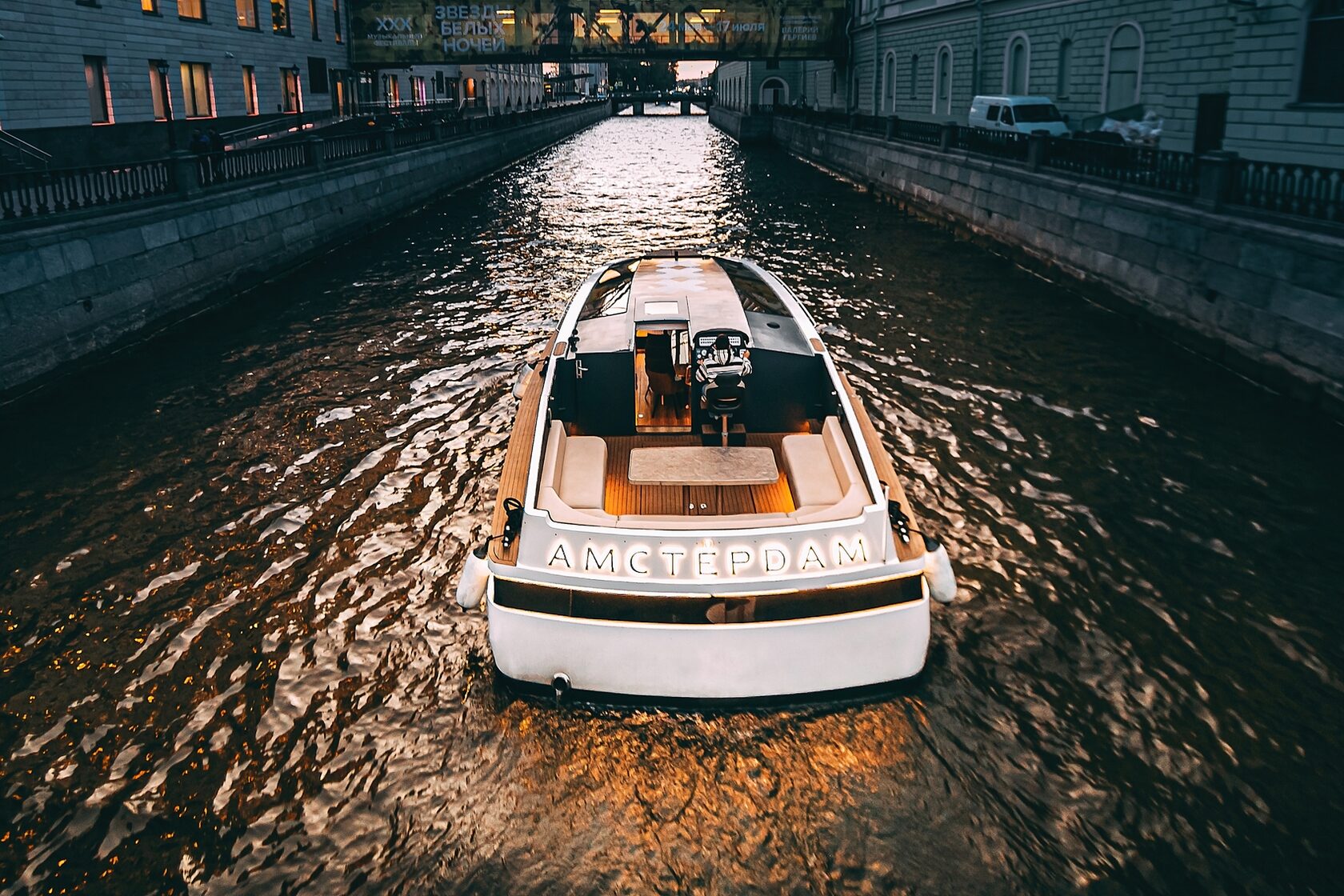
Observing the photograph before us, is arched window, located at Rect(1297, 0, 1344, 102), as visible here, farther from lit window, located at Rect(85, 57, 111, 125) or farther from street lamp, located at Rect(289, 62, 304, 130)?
street lamp, located at Rect(289, 62, 304, 130)

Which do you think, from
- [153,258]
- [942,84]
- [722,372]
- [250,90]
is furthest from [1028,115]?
[250,90]

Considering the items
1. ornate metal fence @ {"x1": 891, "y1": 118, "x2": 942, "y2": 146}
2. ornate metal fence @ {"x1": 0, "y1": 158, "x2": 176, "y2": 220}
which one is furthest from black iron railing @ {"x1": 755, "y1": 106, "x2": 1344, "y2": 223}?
ornate metal fence @ {"x1": 0, "y1": 158, "x2": 176, "y2": 220}

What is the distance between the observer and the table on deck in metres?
6.74

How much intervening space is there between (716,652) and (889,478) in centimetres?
202

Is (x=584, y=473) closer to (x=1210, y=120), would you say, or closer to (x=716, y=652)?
(x=716, y=652)

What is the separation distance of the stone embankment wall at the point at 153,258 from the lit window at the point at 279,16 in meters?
15.4

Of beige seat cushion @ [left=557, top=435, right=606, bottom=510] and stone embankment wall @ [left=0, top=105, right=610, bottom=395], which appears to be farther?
stone embankment wall @ [left=0, top=105, right=610, bottom=395]

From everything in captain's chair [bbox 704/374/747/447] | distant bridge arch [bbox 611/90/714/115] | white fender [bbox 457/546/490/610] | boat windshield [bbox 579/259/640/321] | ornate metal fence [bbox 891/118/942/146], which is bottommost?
white fender [bbox 457/546/490/610]

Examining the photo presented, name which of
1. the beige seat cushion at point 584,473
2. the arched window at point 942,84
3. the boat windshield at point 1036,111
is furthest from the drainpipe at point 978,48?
the beige seat cushion at point 584,473

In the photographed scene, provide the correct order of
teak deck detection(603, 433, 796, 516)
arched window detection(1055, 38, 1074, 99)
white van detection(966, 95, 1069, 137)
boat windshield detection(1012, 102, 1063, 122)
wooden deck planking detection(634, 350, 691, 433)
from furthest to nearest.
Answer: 1. boat windshield detection(1012, 102, 1063, 122)
2. arched window detection(1055, 38, 1074, 99)
3. white van detection(966, 95, 1069, 137)
4. wooden deck planking detection(634, 350, 691, 433)
5. teak deck detection(603, 433, 796, 516)

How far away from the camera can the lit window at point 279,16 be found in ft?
121

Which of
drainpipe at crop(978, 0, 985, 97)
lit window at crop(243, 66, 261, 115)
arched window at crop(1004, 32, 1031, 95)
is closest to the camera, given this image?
arched window at crop(1004, 32, 1031, 95)

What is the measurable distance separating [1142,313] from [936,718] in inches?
453

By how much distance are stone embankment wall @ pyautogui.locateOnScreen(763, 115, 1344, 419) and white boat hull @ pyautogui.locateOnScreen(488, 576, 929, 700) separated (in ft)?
27.3
